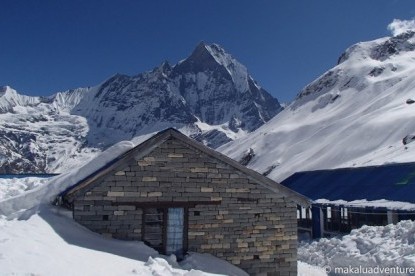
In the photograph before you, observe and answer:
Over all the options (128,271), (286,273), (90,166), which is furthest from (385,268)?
(90,166)

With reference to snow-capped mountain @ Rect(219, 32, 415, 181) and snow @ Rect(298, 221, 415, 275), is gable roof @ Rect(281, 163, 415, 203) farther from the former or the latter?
snow-capped mountain @ Rect(219, 32, 415, 181)

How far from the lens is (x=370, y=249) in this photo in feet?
57.7

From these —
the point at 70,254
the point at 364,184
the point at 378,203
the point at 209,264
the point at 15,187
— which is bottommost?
the point at 209,264

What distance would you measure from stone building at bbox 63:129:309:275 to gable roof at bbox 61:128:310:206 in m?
0.03

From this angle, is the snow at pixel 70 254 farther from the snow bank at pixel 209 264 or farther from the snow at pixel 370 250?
the snow at pixel 370 250

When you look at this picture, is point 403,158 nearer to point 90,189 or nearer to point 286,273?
point 286,273

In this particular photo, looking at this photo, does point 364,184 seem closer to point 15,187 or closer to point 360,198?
point 360,198

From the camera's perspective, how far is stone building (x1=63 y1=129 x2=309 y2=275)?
13.5m

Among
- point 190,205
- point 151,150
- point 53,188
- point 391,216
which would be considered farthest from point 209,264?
point 391,216

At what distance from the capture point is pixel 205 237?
14570 mm

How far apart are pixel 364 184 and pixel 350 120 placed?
198ft

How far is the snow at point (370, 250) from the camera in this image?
15570mm

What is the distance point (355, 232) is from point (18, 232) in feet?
46.8

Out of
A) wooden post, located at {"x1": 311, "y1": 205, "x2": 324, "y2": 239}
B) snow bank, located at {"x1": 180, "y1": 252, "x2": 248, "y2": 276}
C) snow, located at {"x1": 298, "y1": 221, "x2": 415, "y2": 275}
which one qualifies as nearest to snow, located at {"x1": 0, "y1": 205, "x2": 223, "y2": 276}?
snow bank, located at {"x1": 180, "y1": 252, "x2": 248, "y2": 276}
